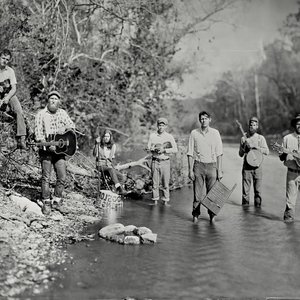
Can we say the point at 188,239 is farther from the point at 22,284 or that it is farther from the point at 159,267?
the point at 22,284

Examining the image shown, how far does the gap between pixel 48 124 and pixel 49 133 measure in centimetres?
17

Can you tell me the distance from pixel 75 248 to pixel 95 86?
9.92 metres

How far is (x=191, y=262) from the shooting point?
567cm

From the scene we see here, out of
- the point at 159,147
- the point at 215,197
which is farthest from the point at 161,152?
the point at 215,197

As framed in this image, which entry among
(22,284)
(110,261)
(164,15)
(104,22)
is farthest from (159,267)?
(164,15)

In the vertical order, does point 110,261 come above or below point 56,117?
below

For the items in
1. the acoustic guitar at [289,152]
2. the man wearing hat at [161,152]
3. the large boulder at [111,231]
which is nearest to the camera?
the large boulder at [111,231]

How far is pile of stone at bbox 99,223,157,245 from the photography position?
642cm

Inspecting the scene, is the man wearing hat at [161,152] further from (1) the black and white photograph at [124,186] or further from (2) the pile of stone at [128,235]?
(2) the pile of stone at [128,235]

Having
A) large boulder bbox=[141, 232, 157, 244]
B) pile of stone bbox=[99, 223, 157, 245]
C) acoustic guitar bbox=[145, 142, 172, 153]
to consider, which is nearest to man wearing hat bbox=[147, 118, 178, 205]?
acoustic guitar bbox=[145, 142, 172, 153]

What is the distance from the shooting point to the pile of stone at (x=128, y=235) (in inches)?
253

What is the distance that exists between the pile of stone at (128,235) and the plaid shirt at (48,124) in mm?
2069

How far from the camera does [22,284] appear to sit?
4.53 meters

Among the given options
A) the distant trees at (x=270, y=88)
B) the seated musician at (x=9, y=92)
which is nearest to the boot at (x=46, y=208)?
the seated musician at (x=9, y=92)
